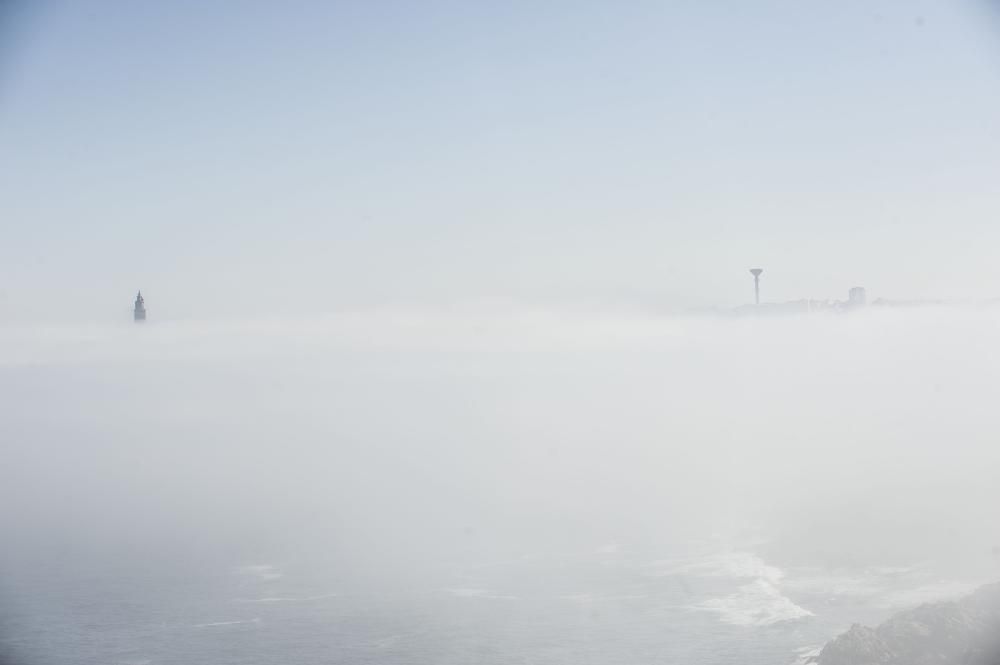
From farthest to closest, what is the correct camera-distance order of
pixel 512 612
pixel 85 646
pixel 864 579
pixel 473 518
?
pixel 473 518
pixel 864 579
pixel 512 612
pixel 85 646

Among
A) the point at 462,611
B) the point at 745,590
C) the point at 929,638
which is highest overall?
the point at 929,638

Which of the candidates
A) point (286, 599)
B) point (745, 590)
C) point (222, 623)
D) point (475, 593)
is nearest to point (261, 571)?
point (286, 599)

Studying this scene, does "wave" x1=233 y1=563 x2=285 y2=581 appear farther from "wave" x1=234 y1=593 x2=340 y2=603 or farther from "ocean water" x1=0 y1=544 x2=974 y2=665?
"wave" x1=234 y1=593 x2=340 y2=603

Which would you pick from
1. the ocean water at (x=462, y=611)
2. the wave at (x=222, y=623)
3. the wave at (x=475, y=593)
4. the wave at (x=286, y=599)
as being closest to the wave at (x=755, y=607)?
the ocean water at (x=462, y=611)

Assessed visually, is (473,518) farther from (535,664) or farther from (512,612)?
(535,664)

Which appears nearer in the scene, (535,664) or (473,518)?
(535,664)

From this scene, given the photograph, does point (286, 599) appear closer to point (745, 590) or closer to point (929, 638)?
point (745, 590)

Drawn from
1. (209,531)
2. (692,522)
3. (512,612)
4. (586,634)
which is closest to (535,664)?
(586,634)
